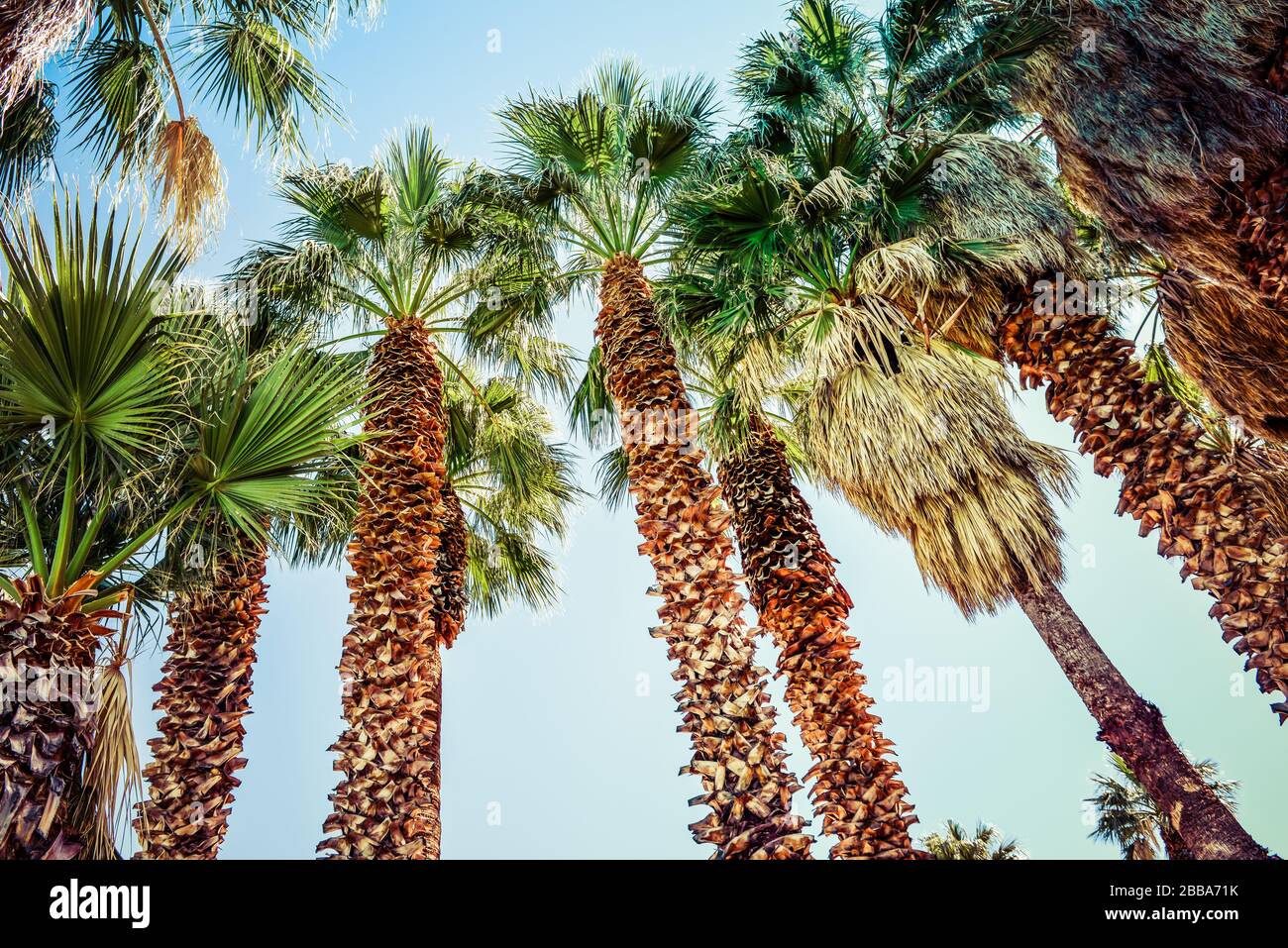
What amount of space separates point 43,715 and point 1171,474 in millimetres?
7559

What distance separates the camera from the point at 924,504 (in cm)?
793

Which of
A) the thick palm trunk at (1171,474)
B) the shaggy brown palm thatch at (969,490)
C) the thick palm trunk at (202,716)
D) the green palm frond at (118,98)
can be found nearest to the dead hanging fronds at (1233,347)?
the thick palm trunk at (1171,474)

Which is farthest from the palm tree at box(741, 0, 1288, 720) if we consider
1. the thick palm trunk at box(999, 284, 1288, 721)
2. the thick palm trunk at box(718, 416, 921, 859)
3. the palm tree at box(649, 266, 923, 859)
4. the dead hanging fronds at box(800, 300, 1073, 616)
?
the thick palm trunk at box(718, 416, 921, 859)

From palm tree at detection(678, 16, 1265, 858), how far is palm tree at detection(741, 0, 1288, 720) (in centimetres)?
25

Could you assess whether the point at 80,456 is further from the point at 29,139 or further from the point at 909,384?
the point at 909,384

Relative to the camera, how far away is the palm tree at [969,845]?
58.7 feet

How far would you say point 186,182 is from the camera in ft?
22.9

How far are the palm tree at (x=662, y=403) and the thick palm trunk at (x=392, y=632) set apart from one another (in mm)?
2084

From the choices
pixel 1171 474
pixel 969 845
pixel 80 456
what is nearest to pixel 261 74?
pixel 80 456

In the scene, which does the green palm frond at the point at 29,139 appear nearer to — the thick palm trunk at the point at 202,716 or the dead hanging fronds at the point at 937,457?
the thick palm trunk at the point at 202,716

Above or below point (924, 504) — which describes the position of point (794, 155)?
above
